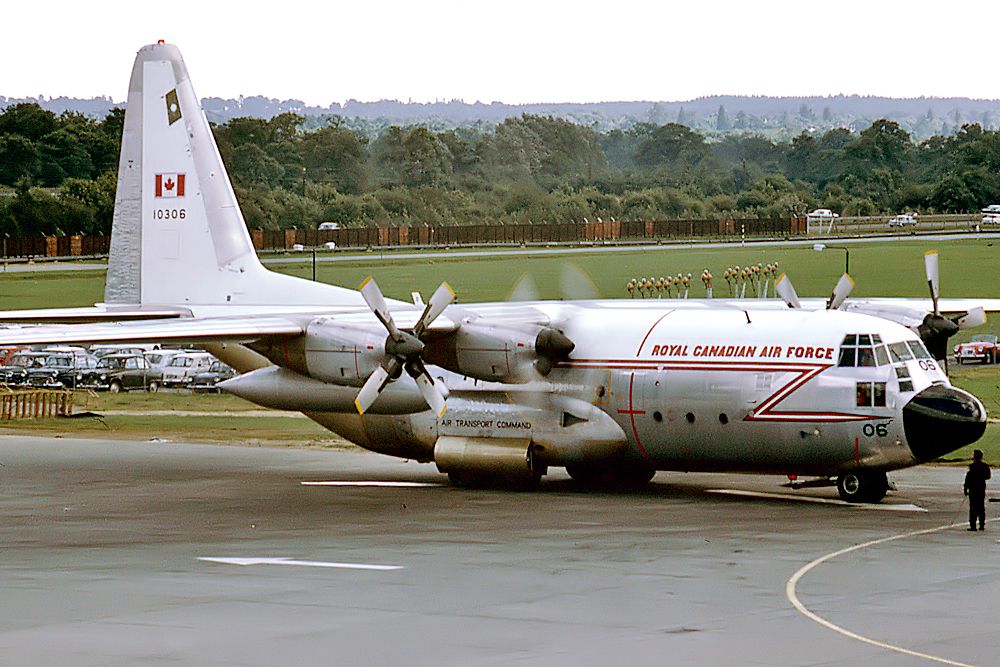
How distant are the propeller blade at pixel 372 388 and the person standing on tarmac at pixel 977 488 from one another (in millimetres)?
10335

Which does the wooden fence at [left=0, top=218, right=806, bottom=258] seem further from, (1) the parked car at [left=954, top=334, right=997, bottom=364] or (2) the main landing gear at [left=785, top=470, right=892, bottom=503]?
(2) the main landing gear at [left=785, top=470, right=892, bottom=503]

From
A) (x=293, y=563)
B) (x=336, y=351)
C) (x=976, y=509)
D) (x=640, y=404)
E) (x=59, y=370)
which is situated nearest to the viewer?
(x=293, y=563)

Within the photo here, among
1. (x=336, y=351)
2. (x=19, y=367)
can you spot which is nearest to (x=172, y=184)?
(x=336, y=351)

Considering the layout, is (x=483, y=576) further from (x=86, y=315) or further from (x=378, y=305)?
(x=86, y=315)

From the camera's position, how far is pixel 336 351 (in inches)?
1129

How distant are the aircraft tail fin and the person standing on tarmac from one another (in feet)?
52.0

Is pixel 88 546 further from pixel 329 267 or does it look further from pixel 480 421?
pixel 329 267

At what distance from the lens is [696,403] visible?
27.3 metres

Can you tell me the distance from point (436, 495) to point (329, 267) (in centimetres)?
2391

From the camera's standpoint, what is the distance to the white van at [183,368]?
5753 cm

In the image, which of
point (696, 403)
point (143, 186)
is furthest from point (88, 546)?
point (143, 186)

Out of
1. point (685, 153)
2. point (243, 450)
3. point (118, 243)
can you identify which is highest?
point (685, 153)

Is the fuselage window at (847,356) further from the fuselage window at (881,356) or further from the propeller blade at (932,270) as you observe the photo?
the propeller blade at (932,270)

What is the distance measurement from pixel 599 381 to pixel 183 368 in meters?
32.5
